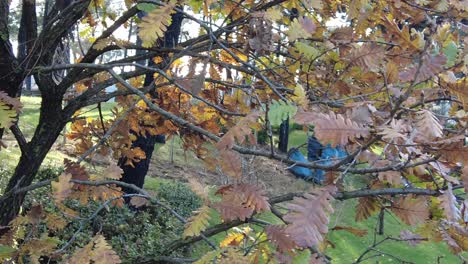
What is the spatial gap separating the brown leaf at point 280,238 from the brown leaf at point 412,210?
1.09ft

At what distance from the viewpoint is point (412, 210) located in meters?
1.22

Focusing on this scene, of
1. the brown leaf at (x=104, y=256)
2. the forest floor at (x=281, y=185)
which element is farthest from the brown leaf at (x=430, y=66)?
the forest floor at (x=281, y=185)

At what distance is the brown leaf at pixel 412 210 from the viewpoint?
1.21 meters

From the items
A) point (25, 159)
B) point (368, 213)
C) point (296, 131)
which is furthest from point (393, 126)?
point (296, 131)

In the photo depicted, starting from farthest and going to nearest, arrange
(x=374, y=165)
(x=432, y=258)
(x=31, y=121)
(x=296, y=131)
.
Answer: (x=296, y=131) < (x=31, y=121) < (x=432, y=258) < (x=374, y=165)

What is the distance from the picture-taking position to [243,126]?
113 centimetres

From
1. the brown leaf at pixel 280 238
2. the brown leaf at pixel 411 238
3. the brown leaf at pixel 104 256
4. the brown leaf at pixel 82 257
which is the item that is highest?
the brown leaf at pixel 280 238

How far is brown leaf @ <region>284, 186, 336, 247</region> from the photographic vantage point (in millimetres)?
830

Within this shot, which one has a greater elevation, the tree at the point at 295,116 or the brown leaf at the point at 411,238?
the tree at the point at 295,116

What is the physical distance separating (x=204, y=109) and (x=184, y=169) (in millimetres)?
7883

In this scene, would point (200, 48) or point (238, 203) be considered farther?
point (200, 48)

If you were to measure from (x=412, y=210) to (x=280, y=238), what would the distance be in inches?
15.1

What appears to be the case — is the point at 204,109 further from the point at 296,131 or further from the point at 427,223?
the point at 296,131

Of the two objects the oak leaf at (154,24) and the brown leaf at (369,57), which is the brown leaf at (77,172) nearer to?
the oak leaf at (154,24)
